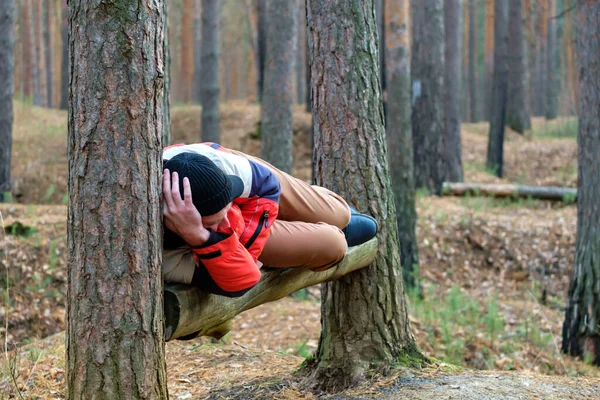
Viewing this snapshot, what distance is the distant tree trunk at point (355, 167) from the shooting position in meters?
4.02

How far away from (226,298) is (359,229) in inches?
40.8

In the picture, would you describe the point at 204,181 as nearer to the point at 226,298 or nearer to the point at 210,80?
the point at 226,298

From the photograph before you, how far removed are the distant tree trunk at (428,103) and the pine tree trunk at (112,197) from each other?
33.1 feet

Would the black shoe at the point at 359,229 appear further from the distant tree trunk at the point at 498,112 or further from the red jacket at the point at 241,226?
the distant tree trunk at the point at 498,112

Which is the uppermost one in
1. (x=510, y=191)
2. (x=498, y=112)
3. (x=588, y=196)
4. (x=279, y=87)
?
(x=279, y=87)

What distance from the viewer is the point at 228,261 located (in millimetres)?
2777

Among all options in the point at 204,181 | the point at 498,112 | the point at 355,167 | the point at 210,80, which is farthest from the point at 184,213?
the point at 498,112

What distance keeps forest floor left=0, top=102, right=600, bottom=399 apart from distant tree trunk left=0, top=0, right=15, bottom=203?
1.00 meters

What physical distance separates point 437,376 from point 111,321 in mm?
2168

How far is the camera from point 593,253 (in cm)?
630

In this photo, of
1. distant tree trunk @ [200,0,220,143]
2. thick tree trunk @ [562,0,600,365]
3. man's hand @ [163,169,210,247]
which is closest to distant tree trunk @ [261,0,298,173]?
distant tree trunk @ [200,0,220,143]

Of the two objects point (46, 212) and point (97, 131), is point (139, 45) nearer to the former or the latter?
point (97, 131)

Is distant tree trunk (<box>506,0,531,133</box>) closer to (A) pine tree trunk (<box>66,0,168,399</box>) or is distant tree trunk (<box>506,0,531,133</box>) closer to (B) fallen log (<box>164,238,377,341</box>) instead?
(B) fallen log (<box>164,238,377,341</box>)

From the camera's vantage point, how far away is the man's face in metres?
2.73
